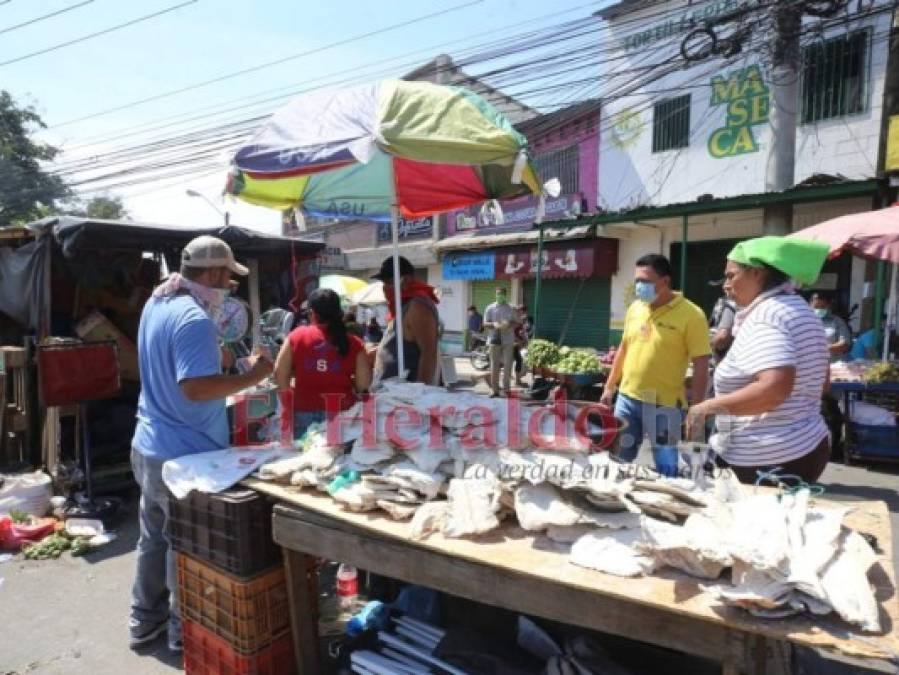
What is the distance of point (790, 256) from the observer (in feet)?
7.40

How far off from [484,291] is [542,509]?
1450 centimetres

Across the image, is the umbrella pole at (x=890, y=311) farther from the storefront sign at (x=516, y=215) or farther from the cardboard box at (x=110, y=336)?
the cardboard box at (x=110, y=336)

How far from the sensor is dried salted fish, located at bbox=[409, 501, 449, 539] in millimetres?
1874

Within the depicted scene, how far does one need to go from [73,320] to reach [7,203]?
28.7 metres

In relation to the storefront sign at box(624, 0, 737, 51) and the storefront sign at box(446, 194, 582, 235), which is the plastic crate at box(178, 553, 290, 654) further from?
the storefront sign at box(624, 0, 737, 51)

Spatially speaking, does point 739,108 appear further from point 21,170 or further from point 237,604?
point 21,170

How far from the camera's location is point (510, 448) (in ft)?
7.23

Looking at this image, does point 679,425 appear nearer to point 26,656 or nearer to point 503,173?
point 503,173

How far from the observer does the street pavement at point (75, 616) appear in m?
2.74

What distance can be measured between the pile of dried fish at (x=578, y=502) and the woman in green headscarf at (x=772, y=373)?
347 mm

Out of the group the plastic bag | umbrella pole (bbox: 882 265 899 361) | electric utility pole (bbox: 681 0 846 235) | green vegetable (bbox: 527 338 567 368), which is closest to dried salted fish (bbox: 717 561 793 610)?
the plastic bag

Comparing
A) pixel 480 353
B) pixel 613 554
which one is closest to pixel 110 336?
pixel 613 554

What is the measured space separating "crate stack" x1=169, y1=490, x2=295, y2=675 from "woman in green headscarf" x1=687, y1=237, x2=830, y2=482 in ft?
5.75

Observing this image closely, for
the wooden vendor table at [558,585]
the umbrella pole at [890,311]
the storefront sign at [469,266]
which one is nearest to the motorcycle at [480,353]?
the storefront sign at [469,266]
